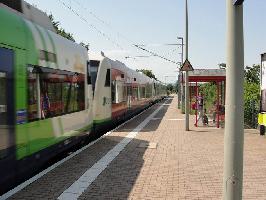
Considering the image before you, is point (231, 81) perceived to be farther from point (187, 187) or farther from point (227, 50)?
point (187, 187)

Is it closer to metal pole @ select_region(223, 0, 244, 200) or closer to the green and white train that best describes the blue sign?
metal pole @ select_region(223, 0, 244, 200)

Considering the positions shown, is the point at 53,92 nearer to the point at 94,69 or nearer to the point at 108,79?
the point at 94,69

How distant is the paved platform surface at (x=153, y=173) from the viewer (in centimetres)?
761

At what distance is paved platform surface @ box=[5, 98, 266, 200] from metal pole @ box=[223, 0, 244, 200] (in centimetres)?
255

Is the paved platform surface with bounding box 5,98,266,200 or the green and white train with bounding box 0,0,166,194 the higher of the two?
the green and white train with bounding box 0,0,166,194

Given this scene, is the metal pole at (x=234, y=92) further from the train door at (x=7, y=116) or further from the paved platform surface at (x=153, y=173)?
the train door at (x=7, y=116)

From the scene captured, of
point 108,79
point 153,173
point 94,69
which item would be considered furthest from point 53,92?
point 108,79

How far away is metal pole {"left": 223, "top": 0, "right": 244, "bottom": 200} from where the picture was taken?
16.0 feet

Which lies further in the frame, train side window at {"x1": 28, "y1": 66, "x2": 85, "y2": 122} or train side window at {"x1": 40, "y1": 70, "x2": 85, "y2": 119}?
train side window at {"x1": 40, "y1": 70, "x2": 85, "y2": 119}

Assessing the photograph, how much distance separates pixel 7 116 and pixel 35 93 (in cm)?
154

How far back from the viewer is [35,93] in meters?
8.52

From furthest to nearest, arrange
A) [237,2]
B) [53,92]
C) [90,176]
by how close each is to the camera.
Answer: [53,92], [90,176], [237,2]

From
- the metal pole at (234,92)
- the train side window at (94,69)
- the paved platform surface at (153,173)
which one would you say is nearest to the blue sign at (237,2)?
the metal pole at (234,92)

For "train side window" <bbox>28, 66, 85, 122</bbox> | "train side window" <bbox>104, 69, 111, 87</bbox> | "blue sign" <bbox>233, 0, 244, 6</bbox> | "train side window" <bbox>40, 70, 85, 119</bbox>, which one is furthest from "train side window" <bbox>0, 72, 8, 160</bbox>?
"train side window" <bbox>104, 69, 111, 87</bbox>
